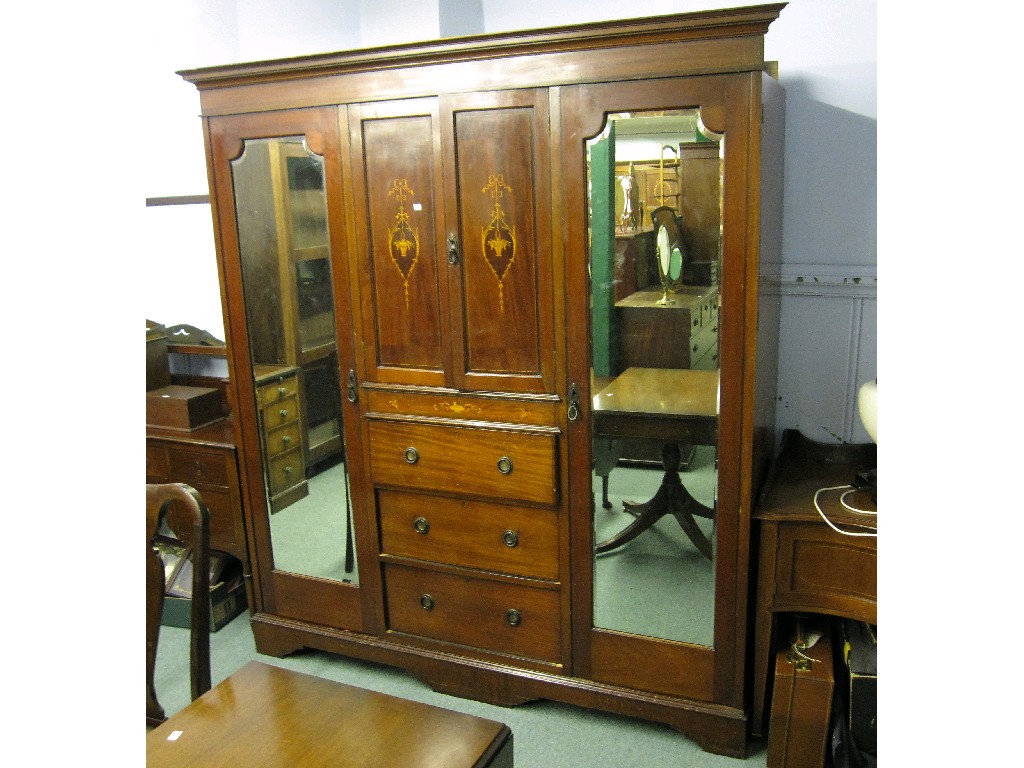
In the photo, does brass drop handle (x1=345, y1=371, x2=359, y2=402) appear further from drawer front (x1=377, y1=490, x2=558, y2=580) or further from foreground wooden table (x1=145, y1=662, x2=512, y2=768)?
foreground wooden table (x1=145, y1=662, x2=512, y2=768)

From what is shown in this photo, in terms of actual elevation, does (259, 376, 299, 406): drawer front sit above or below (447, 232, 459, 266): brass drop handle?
below

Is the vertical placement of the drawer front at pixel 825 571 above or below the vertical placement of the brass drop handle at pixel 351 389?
below

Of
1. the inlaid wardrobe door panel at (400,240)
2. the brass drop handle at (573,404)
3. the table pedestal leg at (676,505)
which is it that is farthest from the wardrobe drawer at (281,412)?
the table pedestal leg at (676,505)

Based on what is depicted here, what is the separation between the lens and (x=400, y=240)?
6.84ft

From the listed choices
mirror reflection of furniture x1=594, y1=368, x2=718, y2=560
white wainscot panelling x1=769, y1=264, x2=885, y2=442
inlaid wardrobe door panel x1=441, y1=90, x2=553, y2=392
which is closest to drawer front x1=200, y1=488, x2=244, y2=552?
inlaid wardrobe door panel x1=441, y1=90, x2=553, y2=392

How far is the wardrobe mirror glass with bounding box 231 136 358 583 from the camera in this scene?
7.22ft

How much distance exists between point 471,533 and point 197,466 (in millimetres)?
1056

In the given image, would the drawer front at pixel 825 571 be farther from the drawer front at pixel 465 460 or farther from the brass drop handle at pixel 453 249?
the brass drop handle at pixel 453 249

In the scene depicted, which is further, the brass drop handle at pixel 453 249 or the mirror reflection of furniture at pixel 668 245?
the brass drop handle at pixel 453 249

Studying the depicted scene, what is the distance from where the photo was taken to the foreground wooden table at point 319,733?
3.37 ft

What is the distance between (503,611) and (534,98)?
54.6 inches

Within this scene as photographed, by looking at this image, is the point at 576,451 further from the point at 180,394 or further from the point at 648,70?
the point at 180,394

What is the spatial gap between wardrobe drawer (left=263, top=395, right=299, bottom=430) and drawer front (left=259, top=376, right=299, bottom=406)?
1cm

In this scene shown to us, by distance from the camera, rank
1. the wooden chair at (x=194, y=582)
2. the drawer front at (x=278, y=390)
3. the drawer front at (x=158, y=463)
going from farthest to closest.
→ the drawer front at (x=158, y=463)
the drawer front at (x=278, y=390)
the wooden chair at (x=194, y=582)
